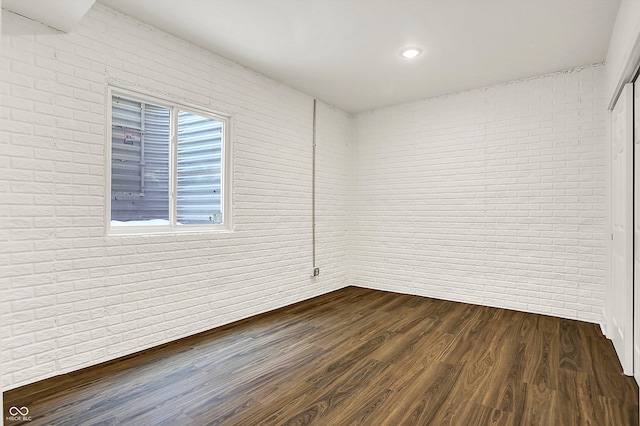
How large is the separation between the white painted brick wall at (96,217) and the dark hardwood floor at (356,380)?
278 millimetres

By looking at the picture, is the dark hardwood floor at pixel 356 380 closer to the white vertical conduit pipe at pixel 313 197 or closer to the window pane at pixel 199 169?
the window pane at pixel 199 169

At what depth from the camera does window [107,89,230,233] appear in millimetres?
2814

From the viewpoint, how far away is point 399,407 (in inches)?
80.8

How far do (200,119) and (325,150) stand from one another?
1971mm

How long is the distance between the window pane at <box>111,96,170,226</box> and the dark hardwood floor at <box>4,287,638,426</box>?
1175mm

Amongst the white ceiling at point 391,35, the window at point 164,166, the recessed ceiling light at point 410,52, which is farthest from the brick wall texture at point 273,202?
the recessed ceiling light at point 410,52

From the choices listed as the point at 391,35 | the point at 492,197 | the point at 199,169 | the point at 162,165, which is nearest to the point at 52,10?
the point at 162,165

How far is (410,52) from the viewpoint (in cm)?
330

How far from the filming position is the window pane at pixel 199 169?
327 centimetres

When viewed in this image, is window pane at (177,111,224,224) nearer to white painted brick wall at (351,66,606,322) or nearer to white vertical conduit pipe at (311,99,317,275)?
white vertical conduit pipe at (311,99,317,275)

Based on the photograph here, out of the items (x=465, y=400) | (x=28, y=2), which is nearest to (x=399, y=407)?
(x=465, y=400)

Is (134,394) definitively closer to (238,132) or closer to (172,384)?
(172,384)

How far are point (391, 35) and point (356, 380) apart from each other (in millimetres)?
2832

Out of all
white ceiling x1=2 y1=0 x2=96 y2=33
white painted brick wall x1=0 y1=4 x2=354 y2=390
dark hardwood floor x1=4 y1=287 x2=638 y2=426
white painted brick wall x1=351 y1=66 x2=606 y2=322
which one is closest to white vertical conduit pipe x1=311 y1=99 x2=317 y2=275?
white painted brick wall x1=0 y1=4 x2=354 y2=390
